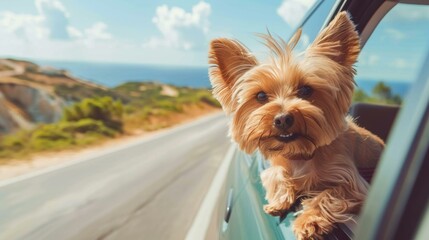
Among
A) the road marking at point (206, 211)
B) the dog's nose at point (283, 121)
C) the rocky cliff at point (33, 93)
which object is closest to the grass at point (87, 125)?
the rocky cliff at point (33, 93)

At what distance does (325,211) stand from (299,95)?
1.73 feet

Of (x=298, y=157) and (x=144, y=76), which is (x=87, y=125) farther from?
(x=144, y=76)

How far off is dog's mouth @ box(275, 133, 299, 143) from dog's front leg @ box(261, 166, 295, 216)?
0.22 metres

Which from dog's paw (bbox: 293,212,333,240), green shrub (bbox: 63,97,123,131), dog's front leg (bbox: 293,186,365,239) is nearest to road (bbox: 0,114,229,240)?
dog's front leg (bbox: 293,186,365,239)

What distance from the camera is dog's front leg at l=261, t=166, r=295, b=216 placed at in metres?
2.20

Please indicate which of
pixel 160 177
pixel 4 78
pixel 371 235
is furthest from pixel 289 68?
pixel 4 78

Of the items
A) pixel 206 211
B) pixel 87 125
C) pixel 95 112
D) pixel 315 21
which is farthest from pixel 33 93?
pixel 315 21

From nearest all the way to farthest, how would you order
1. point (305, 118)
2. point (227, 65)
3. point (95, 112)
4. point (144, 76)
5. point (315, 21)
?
point (305, 118) → point (227, 65) → point (315, 21) → point (95, 112) → point (144, 76)

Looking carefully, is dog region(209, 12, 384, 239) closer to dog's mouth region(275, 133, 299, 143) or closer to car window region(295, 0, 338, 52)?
dog's mouth region(275, 133, 299, 143)

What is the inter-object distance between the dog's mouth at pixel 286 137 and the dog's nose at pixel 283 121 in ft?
0.13

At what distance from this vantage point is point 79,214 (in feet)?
23.2

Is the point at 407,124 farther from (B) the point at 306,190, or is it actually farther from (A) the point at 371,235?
(B) the point at 306,190

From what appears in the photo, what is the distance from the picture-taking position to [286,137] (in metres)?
2.13

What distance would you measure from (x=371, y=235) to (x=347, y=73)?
1.29m
